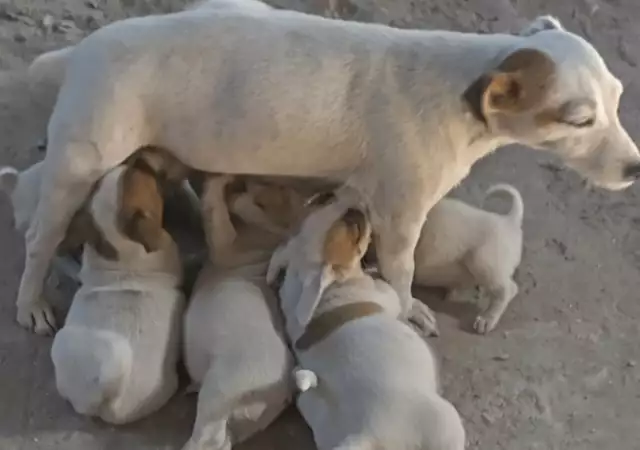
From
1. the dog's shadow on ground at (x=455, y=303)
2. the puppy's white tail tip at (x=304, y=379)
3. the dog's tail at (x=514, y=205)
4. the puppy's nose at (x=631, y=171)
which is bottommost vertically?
the dog's shadow on ground at (x=455, y=303)

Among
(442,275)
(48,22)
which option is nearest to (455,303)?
(442,275)

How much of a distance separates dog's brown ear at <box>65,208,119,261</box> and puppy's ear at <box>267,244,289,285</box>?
10.1 inches

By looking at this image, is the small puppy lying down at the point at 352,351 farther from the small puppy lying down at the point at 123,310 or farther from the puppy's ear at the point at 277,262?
the small puppy lying down at the point at 123,310

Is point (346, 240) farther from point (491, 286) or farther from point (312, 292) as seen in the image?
point (491, 286)

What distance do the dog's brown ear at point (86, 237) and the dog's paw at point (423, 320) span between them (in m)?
0.54

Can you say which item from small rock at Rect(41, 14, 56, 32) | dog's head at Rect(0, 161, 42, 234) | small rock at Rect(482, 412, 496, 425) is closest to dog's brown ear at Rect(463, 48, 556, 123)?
small rock at Rect(482, 412, 496, 425)

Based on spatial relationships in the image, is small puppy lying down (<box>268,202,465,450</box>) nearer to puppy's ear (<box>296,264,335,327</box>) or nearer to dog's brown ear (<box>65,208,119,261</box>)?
puppy's ear (<box>296,264,335,327</box>)

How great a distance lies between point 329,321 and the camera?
1.73 metres

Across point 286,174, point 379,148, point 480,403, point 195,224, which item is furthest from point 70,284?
point 480,403

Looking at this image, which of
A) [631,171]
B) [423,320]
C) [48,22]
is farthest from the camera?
[48,22]

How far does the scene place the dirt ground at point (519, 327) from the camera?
1768mm

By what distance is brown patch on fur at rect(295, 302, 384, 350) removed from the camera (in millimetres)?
1720

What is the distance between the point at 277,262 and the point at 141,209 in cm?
24

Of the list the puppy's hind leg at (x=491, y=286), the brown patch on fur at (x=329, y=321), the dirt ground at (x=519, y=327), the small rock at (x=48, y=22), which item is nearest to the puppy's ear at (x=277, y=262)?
the brown patch on fur at (x=329, y=321)
